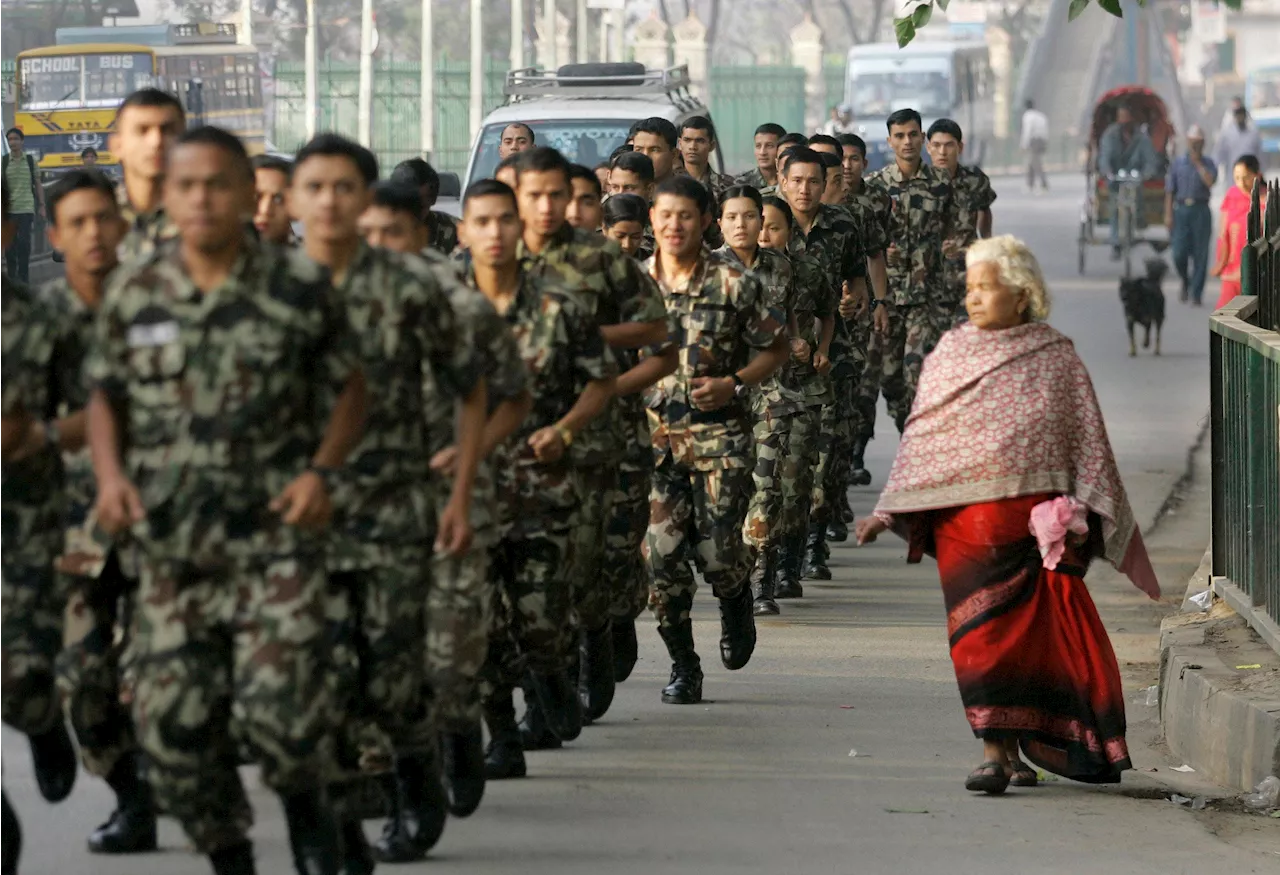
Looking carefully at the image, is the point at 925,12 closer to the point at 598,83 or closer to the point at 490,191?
the point at 490,191

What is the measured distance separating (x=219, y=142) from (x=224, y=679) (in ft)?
3.58

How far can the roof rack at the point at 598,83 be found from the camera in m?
18.5

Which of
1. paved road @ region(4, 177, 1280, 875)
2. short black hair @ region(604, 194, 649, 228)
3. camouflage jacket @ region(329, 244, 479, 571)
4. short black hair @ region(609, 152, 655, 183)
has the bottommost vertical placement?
paved road @ region(4, 177, 1280, 875)

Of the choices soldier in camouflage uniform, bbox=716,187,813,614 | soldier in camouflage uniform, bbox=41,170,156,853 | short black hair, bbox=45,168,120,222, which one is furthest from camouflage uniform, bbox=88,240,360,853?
soldier in camouflage uniform, bbox=716,187,813,614

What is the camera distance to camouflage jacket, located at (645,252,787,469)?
8.51m

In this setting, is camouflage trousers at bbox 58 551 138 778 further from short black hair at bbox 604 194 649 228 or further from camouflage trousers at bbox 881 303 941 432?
camouflage trousers at bbox 881 303 941 432

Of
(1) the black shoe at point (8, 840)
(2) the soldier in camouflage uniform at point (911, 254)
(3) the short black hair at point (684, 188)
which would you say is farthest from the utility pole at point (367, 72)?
(1) the black shoe at point (8, 840)

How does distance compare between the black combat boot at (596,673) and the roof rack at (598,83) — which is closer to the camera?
the black combat boot at (596,673)

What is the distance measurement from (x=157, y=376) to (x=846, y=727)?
3.90 metres

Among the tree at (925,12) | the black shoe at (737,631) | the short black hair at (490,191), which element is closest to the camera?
the short black hair at (490,191)

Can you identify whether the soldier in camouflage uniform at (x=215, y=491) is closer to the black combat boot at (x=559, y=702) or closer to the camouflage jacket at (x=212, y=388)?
the camouflage jacket at (x=212, y=388)

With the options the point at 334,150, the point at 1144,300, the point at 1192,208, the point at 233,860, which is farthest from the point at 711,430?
the point at 1192,208

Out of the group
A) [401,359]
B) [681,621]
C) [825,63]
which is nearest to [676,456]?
[681,621]

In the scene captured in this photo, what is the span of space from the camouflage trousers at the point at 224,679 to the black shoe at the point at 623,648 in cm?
343
